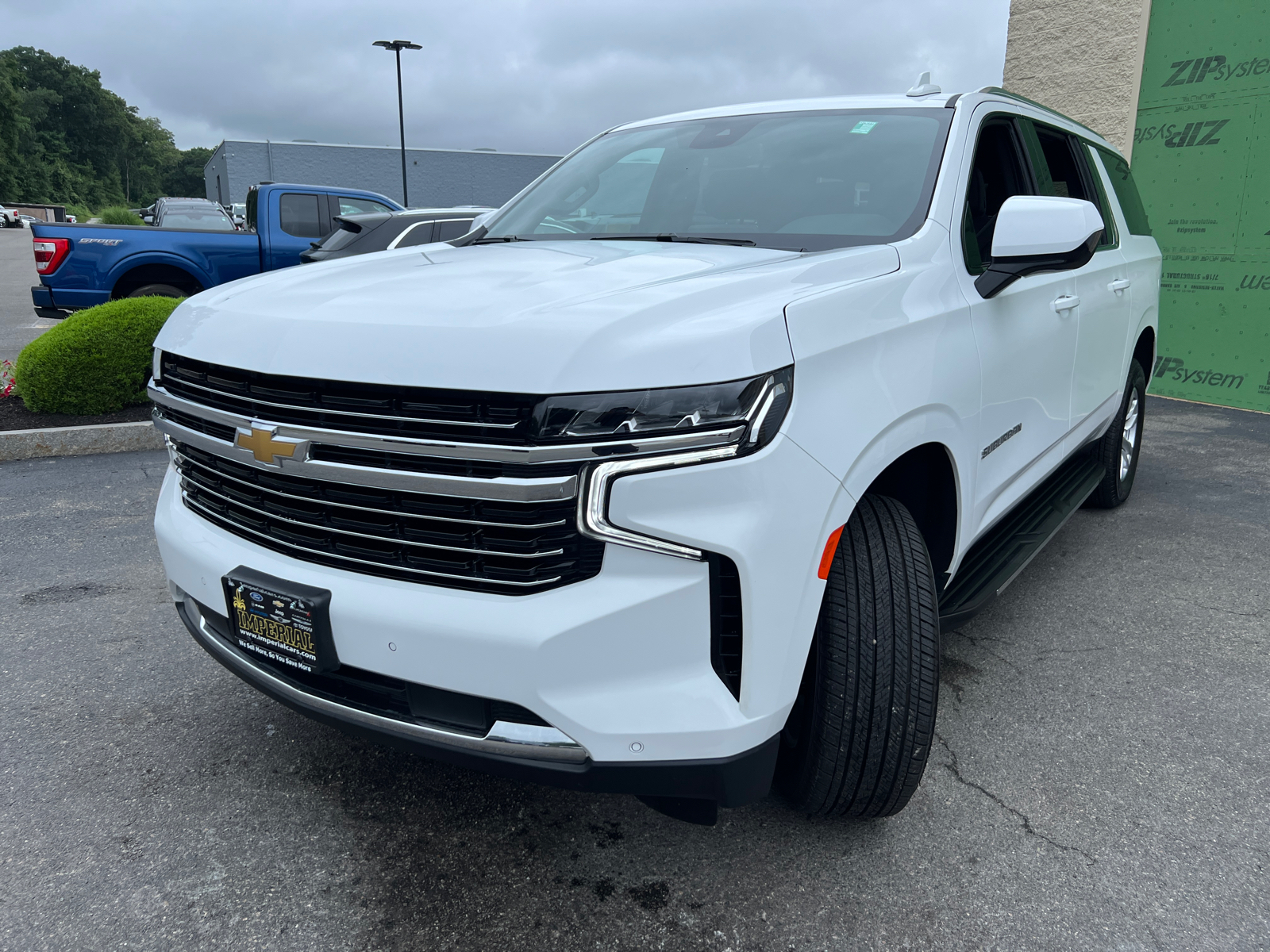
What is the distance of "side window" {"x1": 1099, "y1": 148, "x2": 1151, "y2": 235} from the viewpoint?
4410 millimetres

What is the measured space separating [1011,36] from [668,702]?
1050 centimetres

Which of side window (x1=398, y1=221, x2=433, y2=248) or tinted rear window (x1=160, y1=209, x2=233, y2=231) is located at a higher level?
tinted rear window (x1=160, y1=209, x2=233, y2=231)

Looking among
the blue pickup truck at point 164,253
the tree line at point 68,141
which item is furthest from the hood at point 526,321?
the tree line at point 68,141

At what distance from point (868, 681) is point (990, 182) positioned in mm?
1966

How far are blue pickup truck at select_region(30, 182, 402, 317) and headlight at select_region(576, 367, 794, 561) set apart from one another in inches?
310

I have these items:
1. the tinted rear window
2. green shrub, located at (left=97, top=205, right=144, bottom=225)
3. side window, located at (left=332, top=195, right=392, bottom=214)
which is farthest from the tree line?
side window, located at (left=332, top=195, right=392, bottom=214)

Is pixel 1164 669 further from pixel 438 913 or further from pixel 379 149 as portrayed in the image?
pixel 379 149

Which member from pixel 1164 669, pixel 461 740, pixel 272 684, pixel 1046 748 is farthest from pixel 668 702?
pixel 1164 669

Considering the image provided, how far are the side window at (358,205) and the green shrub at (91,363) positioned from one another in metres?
4.61

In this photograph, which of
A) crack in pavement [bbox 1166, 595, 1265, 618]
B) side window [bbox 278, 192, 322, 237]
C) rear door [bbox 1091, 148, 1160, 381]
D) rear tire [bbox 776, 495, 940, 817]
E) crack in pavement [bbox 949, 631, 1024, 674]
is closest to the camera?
rear tire [bbox 776, 495, 940, 817]

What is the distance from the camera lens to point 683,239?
2688 mm

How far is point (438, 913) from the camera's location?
197cm

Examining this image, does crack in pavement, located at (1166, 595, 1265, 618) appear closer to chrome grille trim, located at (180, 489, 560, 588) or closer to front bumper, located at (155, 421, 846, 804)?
front bumper, located at (155, 421, 846, 804)

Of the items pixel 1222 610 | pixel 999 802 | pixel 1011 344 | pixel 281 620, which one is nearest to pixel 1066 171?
pixel 1011 344
